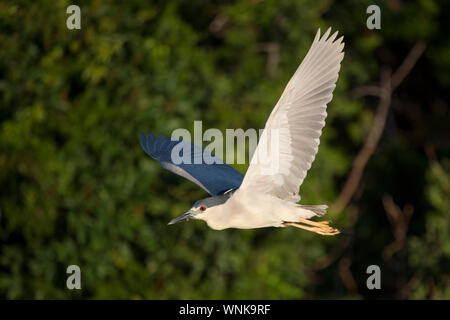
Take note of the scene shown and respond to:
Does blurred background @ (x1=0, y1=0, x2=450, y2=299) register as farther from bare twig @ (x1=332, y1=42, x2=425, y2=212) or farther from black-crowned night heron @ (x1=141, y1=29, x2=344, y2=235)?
black-crowned night heron @ (x1=141, y1=29, x2=344, y2=235)

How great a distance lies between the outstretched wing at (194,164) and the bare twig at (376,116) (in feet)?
15.0

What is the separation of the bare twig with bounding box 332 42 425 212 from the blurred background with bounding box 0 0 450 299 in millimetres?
629

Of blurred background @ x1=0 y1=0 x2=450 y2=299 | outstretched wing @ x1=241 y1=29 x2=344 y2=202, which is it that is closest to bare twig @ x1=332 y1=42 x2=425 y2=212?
blurred background @ x1=0 y1=0 x2=450 y2=299

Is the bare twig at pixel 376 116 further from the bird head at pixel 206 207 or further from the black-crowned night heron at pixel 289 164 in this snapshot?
the bird head at pixel 206 207

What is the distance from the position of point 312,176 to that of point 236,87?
123 cm

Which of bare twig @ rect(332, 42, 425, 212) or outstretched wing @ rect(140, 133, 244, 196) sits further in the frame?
bare twig @ rect(332, 42, 425, 212)

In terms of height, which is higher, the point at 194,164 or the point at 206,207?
the point at 194,164

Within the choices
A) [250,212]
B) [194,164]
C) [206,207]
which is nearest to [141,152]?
[194,164]

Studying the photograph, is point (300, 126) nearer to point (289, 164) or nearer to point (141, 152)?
point (289, 164)

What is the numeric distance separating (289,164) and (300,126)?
20 cm

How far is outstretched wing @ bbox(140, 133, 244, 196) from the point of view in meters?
4.86

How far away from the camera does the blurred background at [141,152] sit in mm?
7855

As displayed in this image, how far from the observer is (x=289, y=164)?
4.31 metres

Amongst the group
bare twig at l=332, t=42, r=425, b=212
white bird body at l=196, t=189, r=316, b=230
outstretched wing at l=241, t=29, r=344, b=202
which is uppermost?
bare twig at l=332, t=42, r=425, b=212
